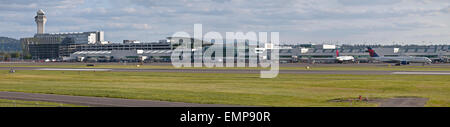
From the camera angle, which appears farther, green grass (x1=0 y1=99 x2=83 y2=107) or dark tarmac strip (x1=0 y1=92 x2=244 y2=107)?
dark tarmac strip (x1=0 y1=92 x2=244 y2=107)

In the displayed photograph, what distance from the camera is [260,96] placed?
40156mm

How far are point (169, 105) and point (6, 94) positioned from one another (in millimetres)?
17361

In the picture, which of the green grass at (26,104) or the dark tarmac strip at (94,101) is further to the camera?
the dark tarmac strip at (94,101)

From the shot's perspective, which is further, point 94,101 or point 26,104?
point 94,101
